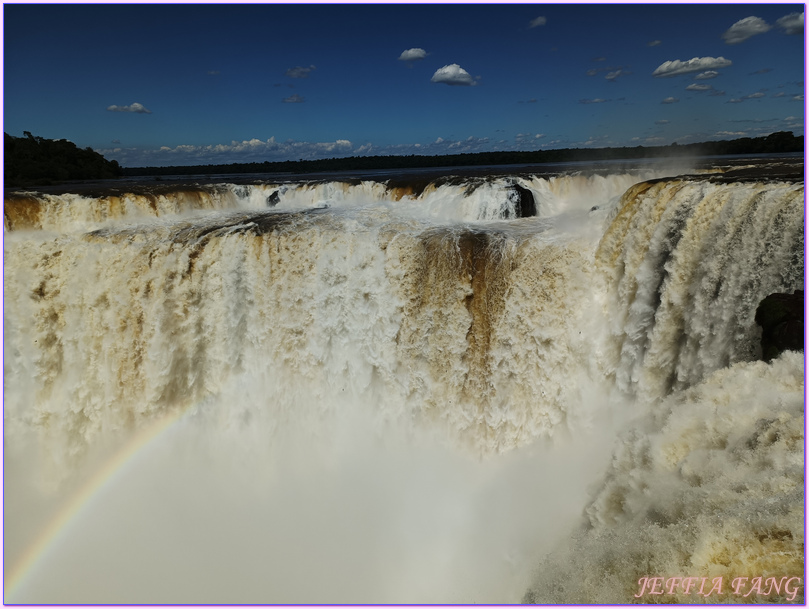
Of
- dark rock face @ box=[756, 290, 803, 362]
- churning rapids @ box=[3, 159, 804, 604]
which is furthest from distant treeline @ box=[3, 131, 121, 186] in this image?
dark rock face @ box=[756, 290, 803, 362]

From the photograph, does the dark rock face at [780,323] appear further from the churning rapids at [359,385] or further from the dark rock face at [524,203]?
the dark rock face at [524,203]

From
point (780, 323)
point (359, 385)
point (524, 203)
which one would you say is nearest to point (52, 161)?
point (524, 203)

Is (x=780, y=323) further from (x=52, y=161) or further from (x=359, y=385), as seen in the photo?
(x=52, y=161)

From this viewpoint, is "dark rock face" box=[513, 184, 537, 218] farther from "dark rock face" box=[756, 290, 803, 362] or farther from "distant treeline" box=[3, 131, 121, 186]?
"distant treeline" box=[3, 131, 121, 186]

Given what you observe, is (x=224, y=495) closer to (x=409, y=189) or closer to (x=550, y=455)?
(x=550, y=455)

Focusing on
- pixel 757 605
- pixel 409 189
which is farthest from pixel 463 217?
pixel 757 605

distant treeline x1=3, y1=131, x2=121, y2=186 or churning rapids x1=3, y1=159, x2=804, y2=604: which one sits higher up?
distant treeline x1=3, y1=131, x2=121, y2=186
